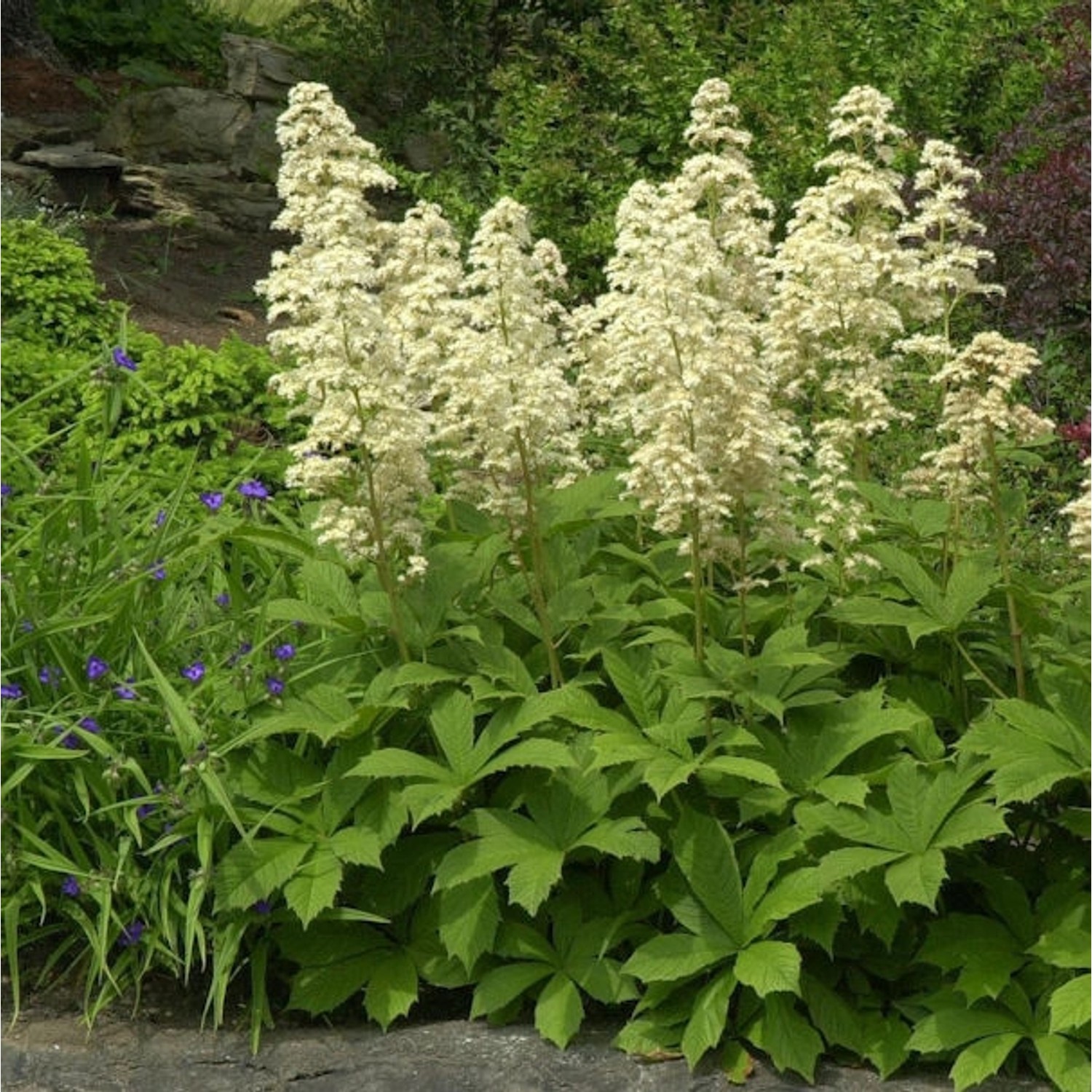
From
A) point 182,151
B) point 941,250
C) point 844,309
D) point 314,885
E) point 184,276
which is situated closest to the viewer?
point 314,885

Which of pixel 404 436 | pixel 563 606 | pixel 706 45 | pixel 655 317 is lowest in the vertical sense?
pixel 563 606

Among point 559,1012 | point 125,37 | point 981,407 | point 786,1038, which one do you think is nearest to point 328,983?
point 559,1012

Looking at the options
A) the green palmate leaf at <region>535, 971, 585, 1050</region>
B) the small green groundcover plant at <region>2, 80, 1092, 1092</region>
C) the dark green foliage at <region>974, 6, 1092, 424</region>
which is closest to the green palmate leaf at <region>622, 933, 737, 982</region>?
the small green groundcover plant at <region>2, 80, 1092, 1092</region>

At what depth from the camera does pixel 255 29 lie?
1816 cm

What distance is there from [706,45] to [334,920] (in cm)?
826

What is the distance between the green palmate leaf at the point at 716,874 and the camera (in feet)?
13.7

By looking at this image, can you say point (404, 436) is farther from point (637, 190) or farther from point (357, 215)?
point (637, 190)

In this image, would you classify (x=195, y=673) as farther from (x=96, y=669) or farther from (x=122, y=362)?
(x=122, y=362)

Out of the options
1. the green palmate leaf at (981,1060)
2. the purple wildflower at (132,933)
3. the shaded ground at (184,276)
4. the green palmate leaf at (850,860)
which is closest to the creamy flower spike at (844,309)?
the green palmate leaf at (850,860)

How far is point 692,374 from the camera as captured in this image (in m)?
4.05

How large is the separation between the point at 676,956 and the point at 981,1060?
26.9 inches

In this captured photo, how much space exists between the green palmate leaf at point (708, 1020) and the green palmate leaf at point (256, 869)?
95 cm

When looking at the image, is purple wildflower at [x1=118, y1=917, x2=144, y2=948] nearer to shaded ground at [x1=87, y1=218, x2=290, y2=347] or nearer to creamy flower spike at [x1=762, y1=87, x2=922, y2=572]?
creamy flower spike at [x1=762, y1=87, x2=922, y2=572]

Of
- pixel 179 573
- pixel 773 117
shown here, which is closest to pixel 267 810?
pixel 179 573
